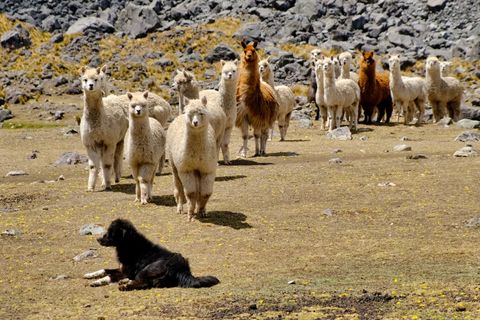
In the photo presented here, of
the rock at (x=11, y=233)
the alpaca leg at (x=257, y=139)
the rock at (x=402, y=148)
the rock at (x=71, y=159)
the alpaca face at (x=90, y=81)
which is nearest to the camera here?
the rock at (x=11, y=233)

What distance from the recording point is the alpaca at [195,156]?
1103 cm

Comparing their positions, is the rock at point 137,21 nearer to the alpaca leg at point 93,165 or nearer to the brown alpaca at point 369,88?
the brown alpaca at point 369,88

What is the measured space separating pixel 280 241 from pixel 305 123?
17.4 meters

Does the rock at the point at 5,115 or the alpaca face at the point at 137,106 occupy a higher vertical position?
the alpaca face at the point at 137,106

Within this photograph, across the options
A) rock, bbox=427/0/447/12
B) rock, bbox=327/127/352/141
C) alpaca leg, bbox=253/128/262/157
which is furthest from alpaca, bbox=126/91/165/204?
rock, bbox=427/0/447/12

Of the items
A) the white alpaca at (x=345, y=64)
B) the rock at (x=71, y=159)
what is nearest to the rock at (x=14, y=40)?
the white alpaca at (x=345, y=64)

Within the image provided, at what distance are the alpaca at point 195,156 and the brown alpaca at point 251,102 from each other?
23.1 ft

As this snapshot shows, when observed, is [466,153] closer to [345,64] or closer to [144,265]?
[144,265]

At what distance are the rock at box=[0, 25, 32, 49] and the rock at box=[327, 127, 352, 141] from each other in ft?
92.5

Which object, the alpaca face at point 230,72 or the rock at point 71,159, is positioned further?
the rock at point 71,159

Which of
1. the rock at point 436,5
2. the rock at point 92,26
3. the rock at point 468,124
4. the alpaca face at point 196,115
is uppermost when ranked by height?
the rock at point 436,5

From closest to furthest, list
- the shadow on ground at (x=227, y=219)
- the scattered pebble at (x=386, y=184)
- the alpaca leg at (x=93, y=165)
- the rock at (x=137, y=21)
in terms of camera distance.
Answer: the shadow on ground at (x=227, y=219)
the scattered pebble at (x=386, y=184)
the alpaca leg at (x=93, y=165)
the rock at (x=137, y=21)

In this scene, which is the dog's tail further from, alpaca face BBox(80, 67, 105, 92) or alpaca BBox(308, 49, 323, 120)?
alpaca BBox(308, 49, 323, 120)

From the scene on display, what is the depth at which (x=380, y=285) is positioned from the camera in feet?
25.8
